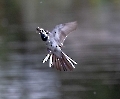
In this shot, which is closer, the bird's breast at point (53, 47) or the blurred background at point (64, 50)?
the bird's breast at point (53, 47)

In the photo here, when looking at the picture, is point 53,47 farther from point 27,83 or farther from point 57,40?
point 27,83

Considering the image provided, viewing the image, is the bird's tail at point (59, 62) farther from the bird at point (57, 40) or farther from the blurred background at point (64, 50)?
the blurred background at point (64, 50)

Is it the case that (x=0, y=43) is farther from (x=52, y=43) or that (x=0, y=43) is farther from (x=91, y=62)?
(x=52, y=43)

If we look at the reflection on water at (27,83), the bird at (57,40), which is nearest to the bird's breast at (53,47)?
the bird at (57,40)

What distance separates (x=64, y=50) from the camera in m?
2.15

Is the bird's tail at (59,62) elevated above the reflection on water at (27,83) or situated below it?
below

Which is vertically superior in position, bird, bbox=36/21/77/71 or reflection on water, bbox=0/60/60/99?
reflection on water, bbox=0/60/60/99

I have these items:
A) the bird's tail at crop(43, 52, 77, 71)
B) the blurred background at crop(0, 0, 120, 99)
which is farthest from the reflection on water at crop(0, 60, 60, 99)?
the bird's tail at crop(43, 52, 77, 71)

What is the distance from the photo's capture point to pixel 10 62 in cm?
208

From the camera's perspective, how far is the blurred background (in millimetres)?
1899

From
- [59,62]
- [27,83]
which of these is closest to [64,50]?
[27,83]

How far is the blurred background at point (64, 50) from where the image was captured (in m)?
1.90

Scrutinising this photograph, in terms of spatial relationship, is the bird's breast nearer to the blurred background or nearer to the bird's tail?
the bird's tail

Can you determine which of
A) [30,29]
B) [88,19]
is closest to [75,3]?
[88,19]
